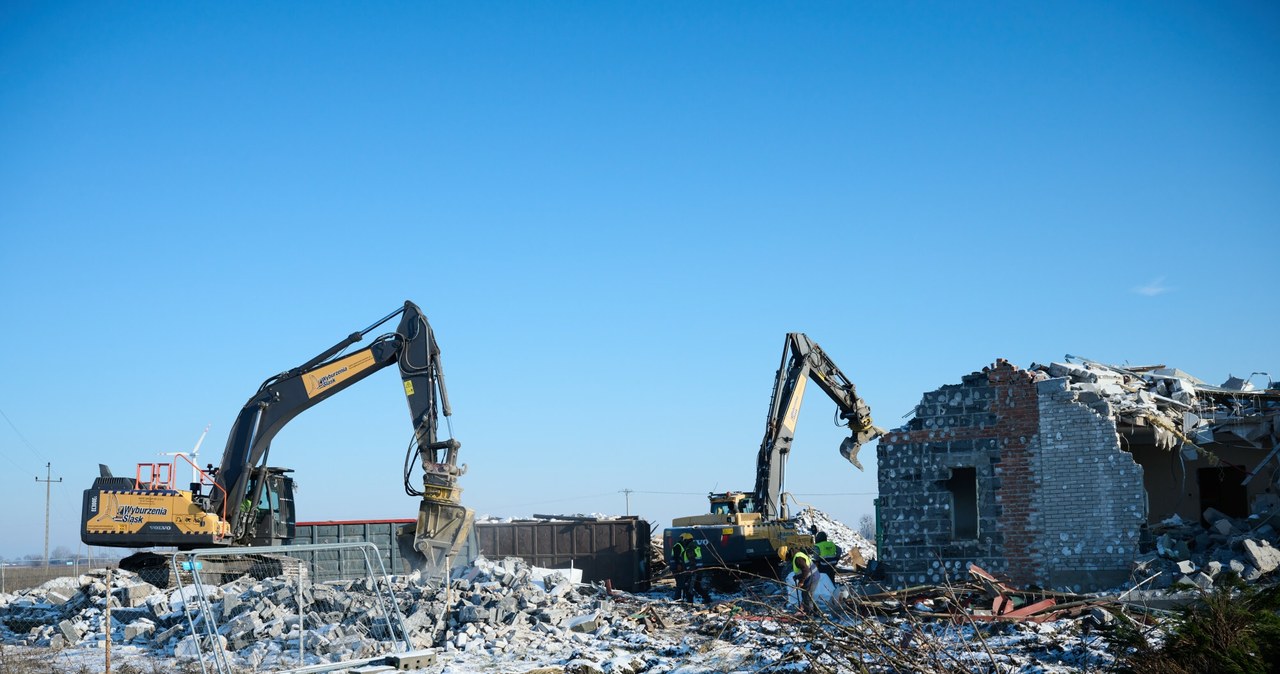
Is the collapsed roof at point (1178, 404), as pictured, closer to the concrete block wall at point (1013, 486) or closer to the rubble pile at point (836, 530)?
the concrete block wall at point (1013, 486)

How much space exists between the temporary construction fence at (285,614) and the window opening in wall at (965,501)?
1023 cm

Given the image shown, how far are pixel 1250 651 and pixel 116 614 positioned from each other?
50.4ft

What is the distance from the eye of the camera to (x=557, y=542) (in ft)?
81.9

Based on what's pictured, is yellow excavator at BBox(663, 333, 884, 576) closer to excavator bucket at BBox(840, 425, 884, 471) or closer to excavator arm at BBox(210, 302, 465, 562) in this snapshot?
excavator bucket at BBox(840, 425, 884, 471)

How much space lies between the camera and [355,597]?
1535 centimetres

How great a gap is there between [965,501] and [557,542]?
374 inches

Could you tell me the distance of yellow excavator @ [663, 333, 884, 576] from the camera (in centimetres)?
2048

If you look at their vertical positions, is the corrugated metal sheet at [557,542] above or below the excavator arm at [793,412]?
below

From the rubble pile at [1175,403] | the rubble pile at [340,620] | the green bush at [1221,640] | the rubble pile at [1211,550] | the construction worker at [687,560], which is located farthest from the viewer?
the construction worker at [687,560]

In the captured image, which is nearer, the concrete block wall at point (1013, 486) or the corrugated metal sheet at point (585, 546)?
the concrete block wall at point (1013, 486)

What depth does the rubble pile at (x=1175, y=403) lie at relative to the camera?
17.6 meters

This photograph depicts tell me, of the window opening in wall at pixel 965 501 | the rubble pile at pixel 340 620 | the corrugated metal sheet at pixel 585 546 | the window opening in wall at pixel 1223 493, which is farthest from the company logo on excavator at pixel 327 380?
the window opening in wall at pixel 1223 493

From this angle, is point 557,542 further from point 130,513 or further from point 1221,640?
point 1221,640

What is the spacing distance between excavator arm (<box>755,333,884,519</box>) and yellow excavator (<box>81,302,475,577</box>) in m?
6.54
